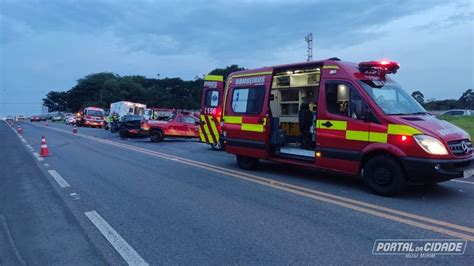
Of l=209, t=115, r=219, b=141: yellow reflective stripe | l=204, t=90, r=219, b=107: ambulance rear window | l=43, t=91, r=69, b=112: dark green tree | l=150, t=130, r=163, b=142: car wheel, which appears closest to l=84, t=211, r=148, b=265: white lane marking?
l=209, t=115, r=219, b=141: yellow reflective stripe

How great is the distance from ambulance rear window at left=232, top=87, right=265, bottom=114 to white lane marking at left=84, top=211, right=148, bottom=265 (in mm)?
4896

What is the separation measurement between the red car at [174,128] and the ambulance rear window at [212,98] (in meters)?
5.10

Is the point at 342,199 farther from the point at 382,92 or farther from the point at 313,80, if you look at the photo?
the point at 313,80

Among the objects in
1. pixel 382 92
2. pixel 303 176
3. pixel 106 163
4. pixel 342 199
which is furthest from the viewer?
pixel 106 163

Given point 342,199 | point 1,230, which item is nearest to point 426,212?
point 342,199

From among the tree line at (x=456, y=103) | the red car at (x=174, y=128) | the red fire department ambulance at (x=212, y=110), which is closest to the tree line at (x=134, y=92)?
the tree line at (x=456, y=103)

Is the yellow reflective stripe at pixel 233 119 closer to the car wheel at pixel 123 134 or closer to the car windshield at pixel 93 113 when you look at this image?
the car wheel at pixel 123 134

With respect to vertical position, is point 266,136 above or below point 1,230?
above

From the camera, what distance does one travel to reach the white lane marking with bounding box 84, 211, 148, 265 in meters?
4.05

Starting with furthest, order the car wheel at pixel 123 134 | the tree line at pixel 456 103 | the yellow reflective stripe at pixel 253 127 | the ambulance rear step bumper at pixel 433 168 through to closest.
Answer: the tree line at pixel 456 103 < the car wheel at pixel 123 134 < the yellow reflective stripe at pixel 253 127 < the ambulance rear step bumper at pixel 433 168

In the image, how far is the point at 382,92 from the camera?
716 centimetres

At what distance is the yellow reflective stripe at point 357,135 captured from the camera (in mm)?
6793

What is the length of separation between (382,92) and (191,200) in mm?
4180

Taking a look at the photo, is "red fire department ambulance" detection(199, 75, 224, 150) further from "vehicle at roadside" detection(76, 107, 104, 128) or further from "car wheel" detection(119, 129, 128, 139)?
"vehicle at roadside" detection(76, 107, 104, 128)
